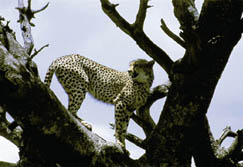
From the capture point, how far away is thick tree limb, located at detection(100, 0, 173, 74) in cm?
646

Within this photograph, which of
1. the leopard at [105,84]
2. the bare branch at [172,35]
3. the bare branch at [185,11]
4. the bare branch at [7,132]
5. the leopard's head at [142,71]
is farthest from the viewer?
the bare branch at [7,132]

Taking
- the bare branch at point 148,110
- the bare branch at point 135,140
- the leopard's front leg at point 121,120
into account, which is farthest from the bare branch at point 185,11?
the bare branch at point 135,140

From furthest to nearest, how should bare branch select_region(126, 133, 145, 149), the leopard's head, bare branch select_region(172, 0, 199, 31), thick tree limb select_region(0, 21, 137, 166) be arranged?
1. bare branch select_region(126, 133, 145, 149)
2. the leopard's head
3. bare branch select_region(172, 0, 199, 31)
4. thick tree limb select_region(0, 21, 137, 166)

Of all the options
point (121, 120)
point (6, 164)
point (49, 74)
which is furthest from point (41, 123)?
point (49, 74)

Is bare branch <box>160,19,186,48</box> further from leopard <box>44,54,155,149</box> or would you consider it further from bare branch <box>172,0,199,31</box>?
leopard <box>44,54,155,149</box>

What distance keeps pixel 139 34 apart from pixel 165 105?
142 cm

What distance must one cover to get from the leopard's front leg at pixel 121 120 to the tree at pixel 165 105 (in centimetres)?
120

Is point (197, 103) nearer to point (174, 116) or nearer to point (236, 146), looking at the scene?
point (174, 116)

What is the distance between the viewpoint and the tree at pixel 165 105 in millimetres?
4426

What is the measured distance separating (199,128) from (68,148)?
1.79 m

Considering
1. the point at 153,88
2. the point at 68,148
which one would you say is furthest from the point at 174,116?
the point at 153,88

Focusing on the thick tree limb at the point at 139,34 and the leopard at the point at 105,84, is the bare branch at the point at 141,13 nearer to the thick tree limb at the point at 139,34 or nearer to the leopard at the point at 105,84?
the thick tree limb at the point at 139,34

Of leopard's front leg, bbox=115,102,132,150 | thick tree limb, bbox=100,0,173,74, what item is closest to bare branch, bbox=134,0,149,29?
thick tree limb, bbox=100,0,173,74

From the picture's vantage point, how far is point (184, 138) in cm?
534
